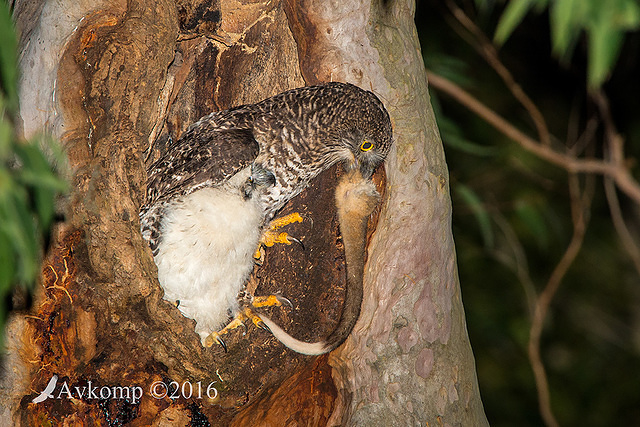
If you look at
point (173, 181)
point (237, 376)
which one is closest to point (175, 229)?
point (173, 181)

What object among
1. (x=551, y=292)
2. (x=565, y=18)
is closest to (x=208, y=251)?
(x=565, y=18)

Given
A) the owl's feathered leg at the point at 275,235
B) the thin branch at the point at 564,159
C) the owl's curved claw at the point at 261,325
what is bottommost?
the thin branch at the point at 564,159

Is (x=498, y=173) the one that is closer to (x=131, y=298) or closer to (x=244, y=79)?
(x=244, y=79)

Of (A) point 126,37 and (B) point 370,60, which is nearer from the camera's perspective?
(A) point 126,37

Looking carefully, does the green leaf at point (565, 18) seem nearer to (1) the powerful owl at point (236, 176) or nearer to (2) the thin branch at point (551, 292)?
(1) the powerful owl at point (236, 176)

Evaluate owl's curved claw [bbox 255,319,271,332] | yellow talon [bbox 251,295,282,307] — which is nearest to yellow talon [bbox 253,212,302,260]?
yellow talon [bbox 251,295,282,307]

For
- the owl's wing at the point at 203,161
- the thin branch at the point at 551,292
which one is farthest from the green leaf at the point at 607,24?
the thin branch at the point at 551,292

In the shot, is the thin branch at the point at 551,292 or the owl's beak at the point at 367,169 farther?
the thin branch at the point at 551,292
